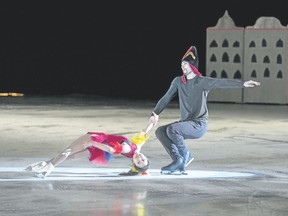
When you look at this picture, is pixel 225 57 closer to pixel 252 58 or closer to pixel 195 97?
pixel 252 58

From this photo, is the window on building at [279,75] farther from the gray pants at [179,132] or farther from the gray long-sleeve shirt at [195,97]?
the gray pants at [179,132]

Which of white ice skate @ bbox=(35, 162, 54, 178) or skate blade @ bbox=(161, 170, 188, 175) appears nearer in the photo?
white ice skate @ bbox=(35, 162, 54, 178)

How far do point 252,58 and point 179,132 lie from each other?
18.5 m

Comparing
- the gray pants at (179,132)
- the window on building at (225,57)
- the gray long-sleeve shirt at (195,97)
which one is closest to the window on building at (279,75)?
the window on building at (225,57)

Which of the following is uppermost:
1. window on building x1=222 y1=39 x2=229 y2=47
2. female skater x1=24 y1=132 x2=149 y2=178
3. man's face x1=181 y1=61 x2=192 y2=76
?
man's face x1=181 y1=61 x2=192 y2=76

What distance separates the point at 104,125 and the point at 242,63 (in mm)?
11276

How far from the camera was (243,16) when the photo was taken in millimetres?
37250

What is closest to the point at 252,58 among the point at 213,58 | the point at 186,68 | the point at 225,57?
the point at 225,57

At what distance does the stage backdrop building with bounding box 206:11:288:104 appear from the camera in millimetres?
28016

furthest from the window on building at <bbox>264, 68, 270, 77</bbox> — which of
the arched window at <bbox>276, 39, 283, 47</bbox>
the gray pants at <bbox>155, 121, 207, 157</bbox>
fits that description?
the gray pants at <bbox>155, 121, 207, 157</bbox>

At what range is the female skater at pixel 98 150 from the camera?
32.4 ft

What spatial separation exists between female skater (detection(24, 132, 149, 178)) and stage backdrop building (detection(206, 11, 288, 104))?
1844cm

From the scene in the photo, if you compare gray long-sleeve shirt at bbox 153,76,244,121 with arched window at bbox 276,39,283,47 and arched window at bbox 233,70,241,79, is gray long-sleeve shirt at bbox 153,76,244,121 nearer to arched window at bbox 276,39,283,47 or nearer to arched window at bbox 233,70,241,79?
arched window at bbox 276,39,283,47

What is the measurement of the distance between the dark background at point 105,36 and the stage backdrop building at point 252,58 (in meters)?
6.89
